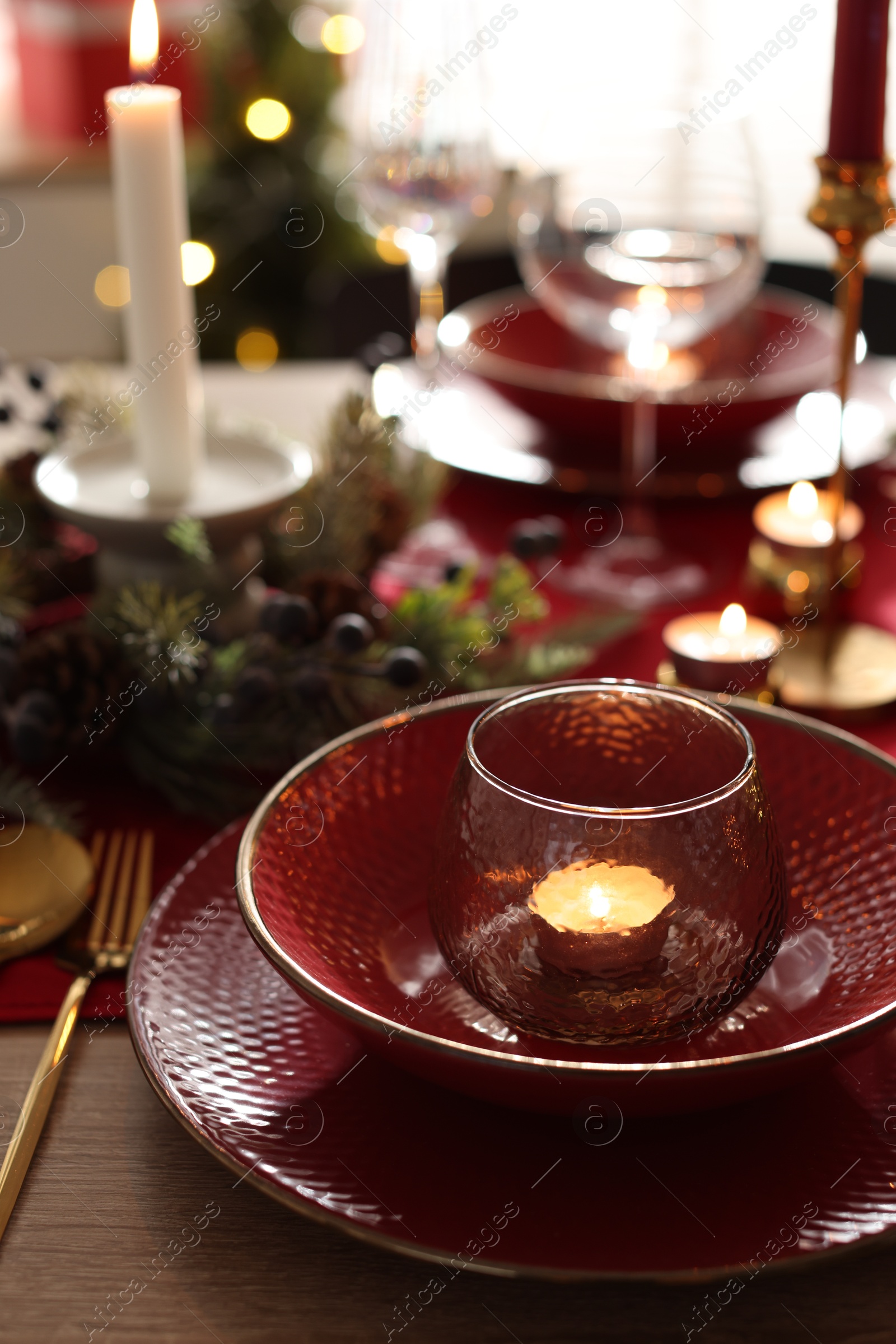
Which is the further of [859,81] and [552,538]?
[552,538]

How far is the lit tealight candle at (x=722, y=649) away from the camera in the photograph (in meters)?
0.67

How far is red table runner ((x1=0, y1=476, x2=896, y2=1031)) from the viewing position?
0.49 metres

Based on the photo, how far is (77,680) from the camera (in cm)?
62

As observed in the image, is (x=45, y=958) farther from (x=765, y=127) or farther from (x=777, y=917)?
(x=765, y=127)

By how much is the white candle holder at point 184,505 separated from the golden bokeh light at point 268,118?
1830mm

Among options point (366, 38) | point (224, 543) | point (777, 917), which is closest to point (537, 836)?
point (777, 917)

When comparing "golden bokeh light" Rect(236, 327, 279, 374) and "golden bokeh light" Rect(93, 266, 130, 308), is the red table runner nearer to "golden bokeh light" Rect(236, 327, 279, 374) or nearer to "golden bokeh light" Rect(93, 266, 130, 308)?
"golden bokeh light" Rect(236, 327, 279, 374)

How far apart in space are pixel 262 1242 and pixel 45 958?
17 centimetres

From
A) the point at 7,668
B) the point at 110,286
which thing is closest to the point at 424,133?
the point at 7,668

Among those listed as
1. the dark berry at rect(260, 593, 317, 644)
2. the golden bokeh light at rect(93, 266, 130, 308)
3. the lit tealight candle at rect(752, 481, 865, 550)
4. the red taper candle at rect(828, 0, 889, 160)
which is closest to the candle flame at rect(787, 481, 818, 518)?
the lit tealight candle at rect(752, 481, 865, 550)

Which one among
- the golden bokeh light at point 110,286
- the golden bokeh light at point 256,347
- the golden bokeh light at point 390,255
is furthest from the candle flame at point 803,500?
the golden bokeh light at point 110,286

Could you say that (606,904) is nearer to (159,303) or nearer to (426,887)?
(426,887)

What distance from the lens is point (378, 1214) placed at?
352 millimetres

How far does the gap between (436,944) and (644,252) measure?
56 cm
